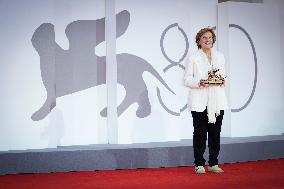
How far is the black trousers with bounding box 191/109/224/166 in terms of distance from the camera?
4285 millimetres

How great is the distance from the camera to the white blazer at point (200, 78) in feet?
13.8

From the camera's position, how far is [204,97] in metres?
4.23

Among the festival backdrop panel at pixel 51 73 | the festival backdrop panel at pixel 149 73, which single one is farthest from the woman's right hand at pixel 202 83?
the festival backdrop panel at pixel 51 73

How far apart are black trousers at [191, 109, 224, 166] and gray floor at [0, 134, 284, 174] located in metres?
0.67

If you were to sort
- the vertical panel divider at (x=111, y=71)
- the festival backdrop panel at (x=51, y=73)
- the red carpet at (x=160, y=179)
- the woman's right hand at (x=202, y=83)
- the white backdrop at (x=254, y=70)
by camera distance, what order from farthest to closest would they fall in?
the white backdrop at (x=254, y=70) < the vertical panel divider at (x=111, y=71) < the festival backdrop panel at (x=51, y=73) < the woman's right hand at (x=202, y=83) < the red carpet at (x=160, y=179)

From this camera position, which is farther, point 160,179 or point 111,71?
point 111,71

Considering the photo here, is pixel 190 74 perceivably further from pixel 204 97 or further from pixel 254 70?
pixel 254 70

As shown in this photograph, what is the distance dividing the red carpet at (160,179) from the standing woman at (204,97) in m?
0.30

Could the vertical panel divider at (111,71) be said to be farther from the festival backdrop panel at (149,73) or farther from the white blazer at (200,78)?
the white blazer at (200,78)

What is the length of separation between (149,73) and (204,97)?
173 centimetres

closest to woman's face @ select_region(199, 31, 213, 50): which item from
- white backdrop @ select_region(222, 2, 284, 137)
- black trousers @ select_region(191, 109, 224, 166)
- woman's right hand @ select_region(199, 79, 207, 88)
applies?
woman's right hand @ select_region(199, 79, 207, 88)

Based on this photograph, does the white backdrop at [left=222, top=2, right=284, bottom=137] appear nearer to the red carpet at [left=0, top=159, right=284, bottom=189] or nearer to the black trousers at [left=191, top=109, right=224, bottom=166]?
the red carpet at [left=0, top=159, right=284, bottom=189]

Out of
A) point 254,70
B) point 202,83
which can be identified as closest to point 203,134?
point 202,83

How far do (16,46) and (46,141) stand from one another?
1.22 m
